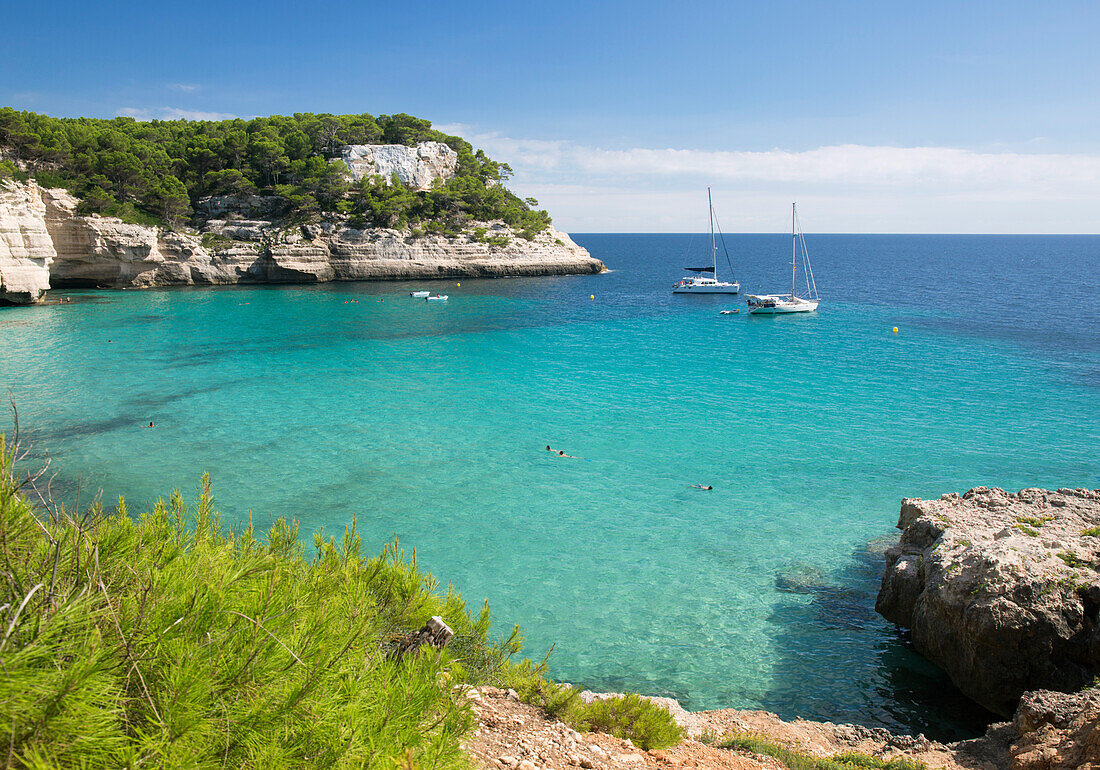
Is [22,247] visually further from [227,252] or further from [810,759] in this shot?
[810,759]

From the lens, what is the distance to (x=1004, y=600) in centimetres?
775

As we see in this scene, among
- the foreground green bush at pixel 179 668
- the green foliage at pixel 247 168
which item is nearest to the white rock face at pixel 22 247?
the green foliage at pixel 247 168

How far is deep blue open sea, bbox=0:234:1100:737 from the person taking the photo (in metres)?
9.65

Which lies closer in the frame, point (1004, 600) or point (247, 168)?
point (1004, 600)

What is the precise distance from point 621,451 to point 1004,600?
10373 mm

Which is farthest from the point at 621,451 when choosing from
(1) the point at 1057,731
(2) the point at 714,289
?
(2) the point at 714,289

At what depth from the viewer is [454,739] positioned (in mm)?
3752

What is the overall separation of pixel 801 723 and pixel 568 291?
50320mm

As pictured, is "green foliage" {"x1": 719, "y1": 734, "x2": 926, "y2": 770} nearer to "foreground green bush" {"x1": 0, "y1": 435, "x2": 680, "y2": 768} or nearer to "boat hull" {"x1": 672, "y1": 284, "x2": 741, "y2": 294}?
"foreground green bush" {"x1": 0, "y1": 435, "x2": 680, "y2": 768}

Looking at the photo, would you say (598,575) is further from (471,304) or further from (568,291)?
(568,291)

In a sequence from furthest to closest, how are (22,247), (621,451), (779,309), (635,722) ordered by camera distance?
(779,309)
(22,247)
(621,451)
(635,722)

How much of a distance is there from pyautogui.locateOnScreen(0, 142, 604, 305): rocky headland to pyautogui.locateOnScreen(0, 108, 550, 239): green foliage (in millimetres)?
1438

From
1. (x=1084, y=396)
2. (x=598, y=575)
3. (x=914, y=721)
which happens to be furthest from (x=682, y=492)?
(x=1084, y=396)

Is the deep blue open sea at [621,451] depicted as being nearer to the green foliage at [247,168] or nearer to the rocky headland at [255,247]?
the rocky headland at [255,247]
